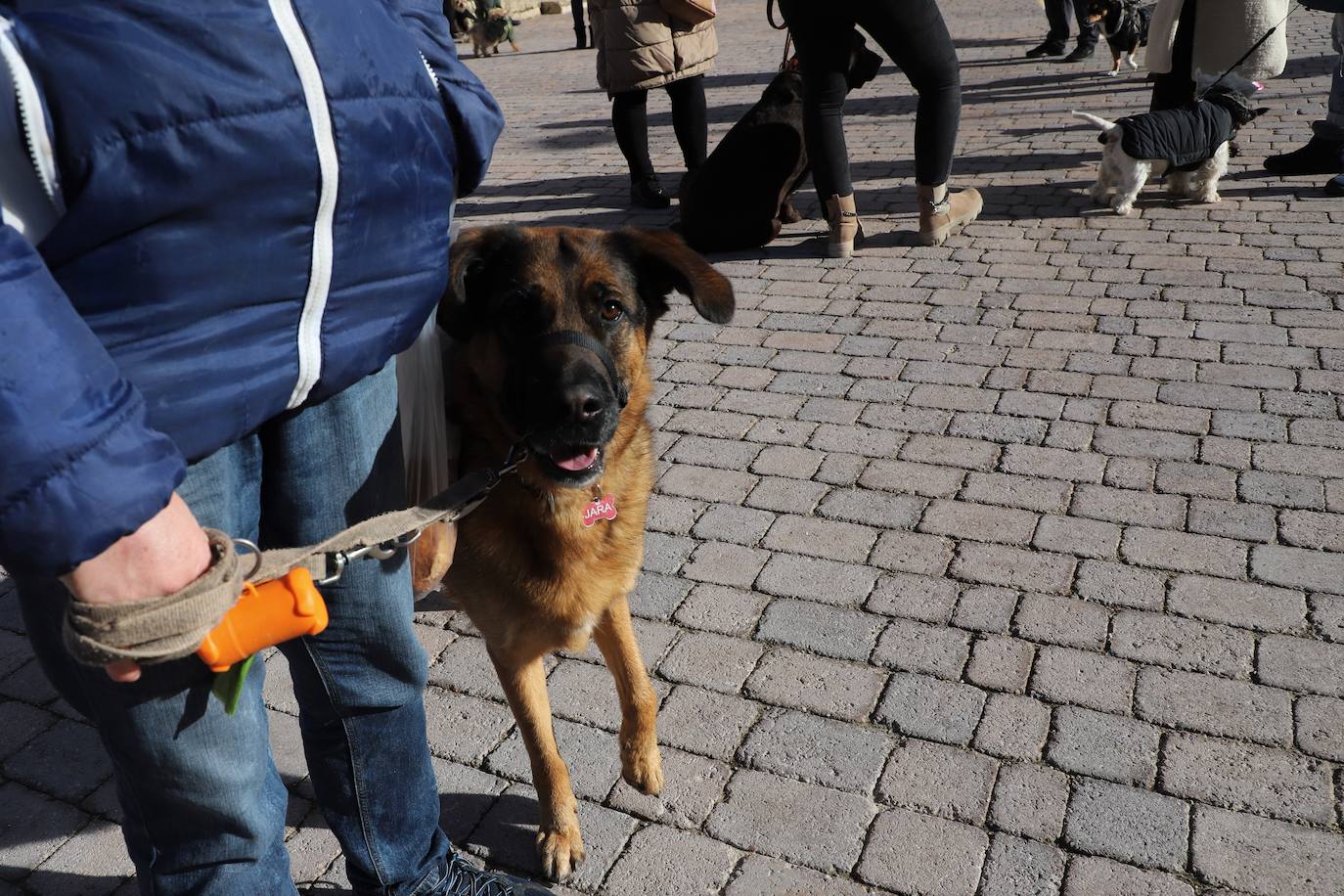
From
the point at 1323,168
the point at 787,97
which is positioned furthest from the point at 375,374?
the point at 1323,168

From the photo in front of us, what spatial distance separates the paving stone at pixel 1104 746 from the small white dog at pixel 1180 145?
4760mm

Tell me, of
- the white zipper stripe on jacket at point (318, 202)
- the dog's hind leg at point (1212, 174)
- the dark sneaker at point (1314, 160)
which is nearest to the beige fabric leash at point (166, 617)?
the white zipper stripe on jacket at point (318, 202)

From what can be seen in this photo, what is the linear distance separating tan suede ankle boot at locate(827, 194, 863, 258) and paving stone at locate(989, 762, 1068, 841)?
436cm

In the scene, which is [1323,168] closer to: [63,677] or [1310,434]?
[1310,434]

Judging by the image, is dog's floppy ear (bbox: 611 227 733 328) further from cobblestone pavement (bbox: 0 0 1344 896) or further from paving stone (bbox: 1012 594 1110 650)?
paving stone (bbox: 1012 594 1110 650)

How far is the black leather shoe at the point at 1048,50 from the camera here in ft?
40.4

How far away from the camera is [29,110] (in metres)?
1.12

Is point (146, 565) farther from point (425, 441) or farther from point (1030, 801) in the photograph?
point (1030, 801)

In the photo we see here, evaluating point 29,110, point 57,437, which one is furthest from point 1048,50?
point 57,437

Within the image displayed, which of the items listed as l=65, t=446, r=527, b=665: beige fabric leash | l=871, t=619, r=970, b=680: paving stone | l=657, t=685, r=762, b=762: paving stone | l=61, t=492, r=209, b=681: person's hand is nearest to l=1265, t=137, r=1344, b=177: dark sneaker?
l=871, t=619, r=970, b=680: paving stone

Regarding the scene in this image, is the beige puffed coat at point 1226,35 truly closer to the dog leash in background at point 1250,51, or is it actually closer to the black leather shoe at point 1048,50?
the dog leash in background at point 1250,51

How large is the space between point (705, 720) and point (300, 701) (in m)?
1.24

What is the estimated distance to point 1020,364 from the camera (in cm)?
480

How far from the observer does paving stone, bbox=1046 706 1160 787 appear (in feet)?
8.27
